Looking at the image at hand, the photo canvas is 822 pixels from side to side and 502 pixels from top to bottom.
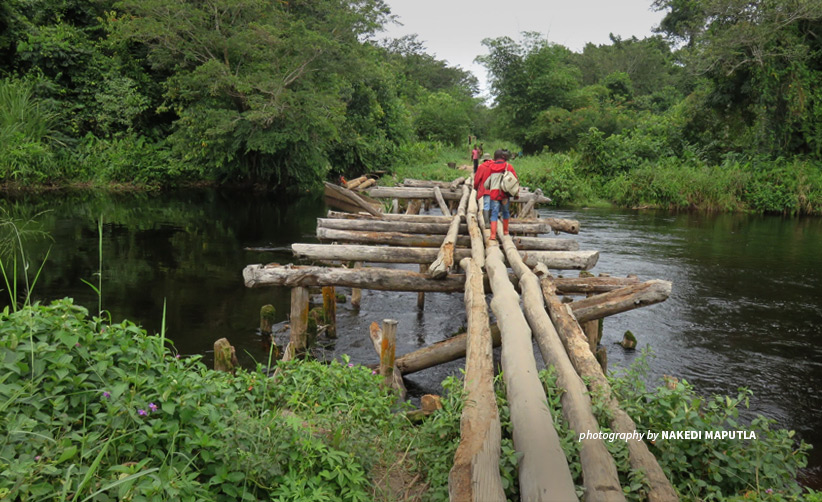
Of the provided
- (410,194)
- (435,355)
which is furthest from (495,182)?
(410,194)

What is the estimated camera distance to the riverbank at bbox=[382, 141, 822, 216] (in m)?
22.2

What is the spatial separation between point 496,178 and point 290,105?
12.7 metres

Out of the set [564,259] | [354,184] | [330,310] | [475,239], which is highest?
[354,184]

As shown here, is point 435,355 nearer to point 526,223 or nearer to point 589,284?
point 589,284

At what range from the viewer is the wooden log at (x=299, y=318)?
21.9 ft

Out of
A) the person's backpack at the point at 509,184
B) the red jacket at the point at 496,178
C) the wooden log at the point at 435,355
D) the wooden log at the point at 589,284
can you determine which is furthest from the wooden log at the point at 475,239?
the wooden log at the point at 435,355

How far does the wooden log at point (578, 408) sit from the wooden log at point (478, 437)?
43 centimetres

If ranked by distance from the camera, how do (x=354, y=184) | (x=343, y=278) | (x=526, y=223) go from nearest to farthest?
(x=343, y=278) < (x=526, y=223) < (x=354, y=184)

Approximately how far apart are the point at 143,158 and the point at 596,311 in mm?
21476

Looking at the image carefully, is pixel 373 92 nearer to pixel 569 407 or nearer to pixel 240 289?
pixel 240 289
